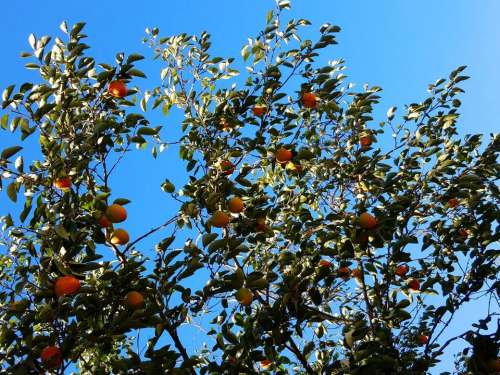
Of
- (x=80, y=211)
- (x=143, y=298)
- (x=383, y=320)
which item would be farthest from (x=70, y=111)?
(x=383, y=320)

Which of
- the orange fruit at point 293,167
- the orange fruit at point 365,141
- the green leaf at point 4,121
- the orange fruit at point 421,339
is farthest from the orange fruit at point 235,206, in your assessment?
the orange fruit at point 421,339

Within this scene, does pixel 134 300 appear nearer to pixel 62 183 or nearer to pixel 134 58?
pixel 62 183

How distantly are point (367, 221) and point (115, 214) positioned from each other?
132 cm

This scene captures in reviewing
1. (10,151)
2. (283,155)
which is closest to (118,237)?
(10,151)

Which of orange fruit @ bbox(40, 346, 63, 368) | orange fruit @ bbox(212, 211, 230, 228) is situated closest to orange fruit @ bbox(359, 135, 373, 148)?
orange fruit @ bbox(212, 211, 230, 228)

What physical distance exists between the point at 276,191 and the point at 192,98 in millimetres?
1011

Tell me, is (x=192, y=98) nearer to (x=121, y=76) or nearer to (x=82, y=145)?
(x=121, y=76)

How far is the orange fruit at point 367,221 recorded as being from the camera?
9.02 feet

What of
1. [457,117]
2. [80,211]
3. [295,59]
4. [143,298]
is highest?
[295,59]

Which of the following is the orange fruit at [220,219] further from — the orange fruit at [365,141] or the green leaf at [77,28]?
the orange fruit at [365,141]

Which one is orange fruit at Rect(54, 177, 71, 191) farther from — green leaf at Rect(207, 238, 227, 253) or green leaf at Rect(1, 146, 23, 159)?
green leaf at Rect(207, 238, 227, 253)

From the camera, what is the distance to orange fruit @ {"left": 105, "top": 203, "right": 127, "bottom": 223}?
8.07 feet

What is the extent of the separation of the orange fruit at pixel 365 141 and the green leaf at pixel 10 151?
2.46 metres

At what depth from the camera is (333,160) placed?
376cm
